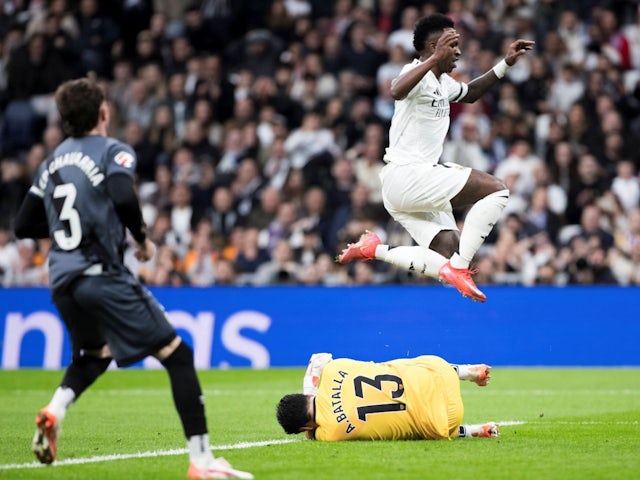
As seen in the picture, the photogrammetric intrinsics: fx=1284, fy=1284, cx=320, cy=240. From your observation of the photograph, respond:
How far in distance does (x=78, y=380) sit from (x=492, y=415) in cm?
491

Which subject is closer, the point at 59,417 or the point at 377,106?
the point at 59,417

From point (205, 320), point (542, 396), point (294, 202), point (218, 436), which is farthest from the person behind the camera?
point (294, 202)

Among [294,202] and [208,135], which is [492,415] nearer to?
[294,202]

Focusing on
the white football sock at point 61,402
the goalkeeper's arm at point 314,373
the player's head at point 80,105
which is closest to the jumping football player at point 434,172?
the goalkeeper's arm at point 314,373

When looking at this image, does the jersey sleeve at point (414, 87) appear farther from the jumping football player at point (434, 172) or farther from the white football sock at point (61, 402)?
the white football sock at point (61, 402)

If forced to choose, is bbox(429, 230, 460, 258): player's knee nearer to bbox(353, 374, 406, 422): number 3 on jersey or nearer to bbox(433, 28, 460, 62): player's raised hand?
bbox(433, 28, 460, 62): player's raised hand

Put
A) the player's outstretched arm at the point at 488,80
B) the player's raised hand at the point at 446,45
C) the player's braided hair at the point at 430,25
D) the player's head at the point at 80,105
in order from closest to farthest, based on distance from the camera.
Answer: the player's head at the point at 80,105, the player's raised hand at the point at 446,45, the player's braided hair at the point at 430,25, the player's outstretched arm at the point at 488,80

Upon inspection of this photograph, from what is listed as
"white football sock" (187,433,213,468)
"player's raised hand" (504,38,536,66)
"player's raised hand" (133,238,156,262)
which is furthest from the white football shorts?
"white football sock" (187,433,213,468)

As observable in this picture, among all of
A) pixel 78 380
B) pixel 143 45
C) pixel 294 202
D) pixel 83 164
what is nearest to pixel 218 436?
pixel 78 380

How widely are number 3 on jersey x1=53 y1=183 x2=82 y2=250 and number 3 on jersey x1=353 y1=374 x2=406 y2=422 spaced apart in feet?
8.20

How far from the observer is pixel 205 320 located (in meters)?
17.8

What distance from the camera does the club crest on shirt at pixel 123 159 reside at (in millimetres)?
7219

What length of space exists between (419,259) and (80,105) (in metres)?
3.86

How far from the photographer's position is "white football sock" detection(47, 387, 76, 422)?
748cm
